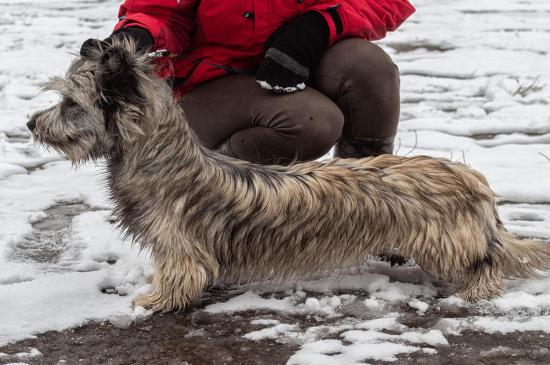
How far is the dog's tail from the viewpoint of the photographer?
3.29 m

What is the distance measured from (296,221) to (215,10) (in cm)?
122

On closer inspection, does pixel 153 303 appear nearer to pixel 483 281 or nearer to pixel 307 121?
pixel 307 121

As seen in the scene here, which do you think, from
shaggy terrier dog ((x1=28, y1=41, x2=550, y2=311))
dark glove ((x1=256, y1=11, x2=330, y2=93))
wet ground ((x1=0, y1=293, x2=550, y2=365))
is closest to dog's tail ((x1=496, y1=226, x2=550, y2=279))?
shaggy terrier dog ((x1=28, y1=41, x2=550, y2=311))

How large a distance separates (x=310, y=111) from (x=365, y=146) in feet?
1.35

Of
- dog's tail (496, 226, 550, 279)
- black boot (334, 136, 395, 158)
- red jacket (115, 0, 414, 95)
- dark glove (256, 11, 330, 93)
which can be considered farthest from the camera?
black boot (334, 136, 395, 158)

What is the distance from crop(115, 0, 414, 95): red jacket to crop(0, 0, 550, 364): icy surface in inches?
39.4

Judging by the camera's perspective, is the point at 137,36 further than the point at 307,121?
Answer: No

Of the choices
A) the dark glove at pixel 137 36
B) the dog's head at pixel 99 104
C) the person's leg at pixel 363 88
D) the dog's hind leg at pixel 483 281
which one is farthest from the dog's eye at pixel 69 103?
the dog's hind leg at pixel 483 281

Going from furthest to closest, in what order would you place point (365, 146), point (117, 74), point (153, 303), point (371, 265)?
point (365, 146) < point (371, 265) < point (153, 303) < point (117, 74)

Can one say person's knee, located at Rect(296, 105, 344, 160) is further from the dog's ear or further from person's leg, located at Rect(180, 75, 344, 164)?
the dog's ear

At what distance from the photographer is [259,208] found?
3152 mm

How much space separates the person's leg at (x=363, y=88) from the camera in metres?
3.79

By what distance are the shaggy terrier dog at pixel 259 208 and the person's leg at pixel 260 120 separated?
0.42m

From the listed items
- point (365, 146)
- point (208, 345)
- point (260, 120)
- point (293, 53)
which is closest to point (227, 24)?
point (293, 53)
